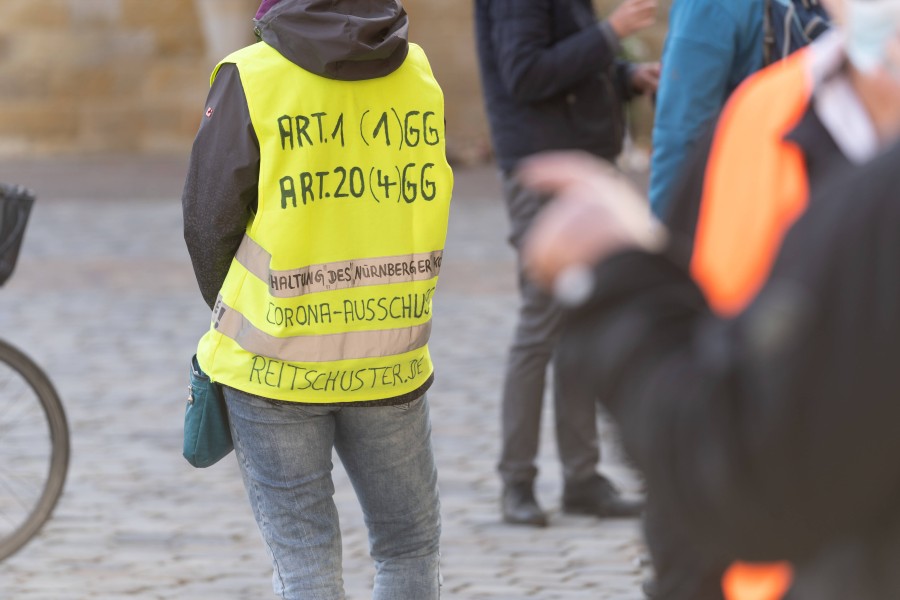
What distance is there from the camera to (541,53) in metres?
4.92

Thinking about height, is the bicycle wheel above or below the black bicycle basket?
below

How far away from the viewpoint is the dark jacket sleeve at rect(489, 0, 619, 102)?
16.2 ft

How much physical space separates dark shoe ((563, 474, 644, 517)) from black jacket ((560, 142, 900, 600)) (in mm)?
3859

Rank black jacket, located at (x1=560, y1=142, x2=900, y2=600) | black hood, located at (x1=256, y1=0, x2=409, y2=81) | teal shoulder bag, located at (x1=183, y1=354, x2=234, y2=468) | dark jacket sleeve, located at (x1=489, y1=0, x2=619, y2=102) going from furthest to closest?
1. dark jacket sleeve, located at (x1=489, y1=0, x2=619, y2=102)
2. teal shoulder bag, located at (x1=183, y1=354, x2=234, y2=468)
3. black hood, located at (x1=256, y1=0, x2=409, y2=81)
4. black jacket, located at (x1=560, y1=142, x2=900, y2=600)

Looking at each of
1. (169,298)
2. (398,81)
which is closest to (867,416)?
(398,81)

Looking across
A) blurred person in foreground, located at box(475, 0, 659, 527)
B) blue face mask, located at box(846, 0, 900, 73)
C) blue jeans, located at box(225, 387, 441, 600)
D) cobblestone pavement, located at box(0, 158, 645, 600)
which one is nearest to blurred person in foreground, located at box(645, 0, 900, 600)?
blue face mask, located at box(846, 0, 900, 73)

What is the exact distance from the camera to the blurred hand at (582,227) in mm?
1387

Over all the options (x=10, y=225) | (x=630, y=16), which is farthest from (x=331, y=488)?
(x=630, y=16)

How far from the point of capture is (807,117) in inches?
60.5

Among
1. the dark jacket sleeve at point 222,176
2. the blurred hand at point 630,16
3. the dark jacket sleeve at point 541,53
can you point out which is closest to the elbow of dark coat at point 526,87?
the dark jacket sleeve at point 541,53

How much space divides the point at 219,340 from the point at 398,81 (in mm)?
598

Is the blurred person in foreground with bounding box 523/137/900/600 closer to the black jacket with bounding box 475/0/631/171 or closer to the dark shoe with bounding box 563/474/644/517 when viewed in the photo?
the black jacket with bounding box 475/0/631/171

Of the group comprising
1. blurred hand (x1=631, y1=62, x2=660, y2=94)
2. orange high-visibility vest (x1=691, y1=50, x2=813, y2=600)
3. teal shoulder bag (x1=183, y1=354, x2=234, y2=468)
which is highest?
orange high-visibility vest (x1=691, y1=50, x2=813, y2=600)

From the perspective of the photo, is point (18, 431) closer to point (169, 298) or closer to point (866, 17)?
point (866, 17)
